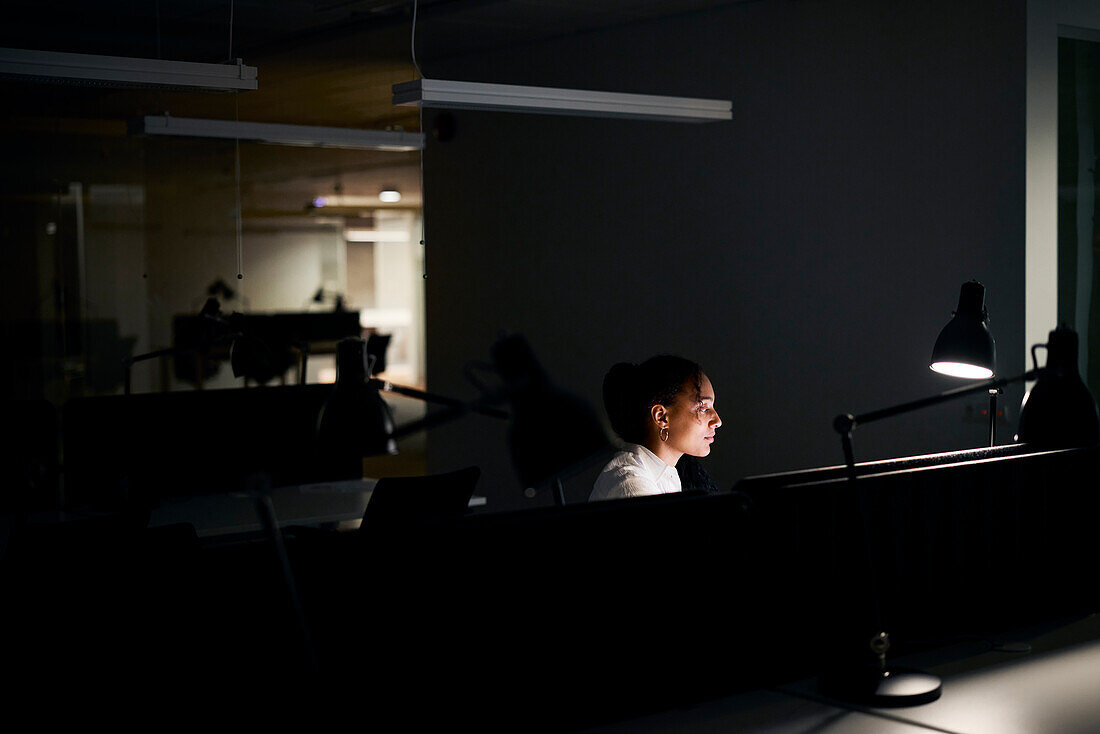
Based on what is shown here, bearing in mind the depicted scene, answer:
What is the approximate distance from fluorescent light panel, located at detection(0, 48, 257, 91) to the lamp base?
8.63 ft

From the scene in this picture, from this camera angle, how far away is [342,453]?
6.18 feet

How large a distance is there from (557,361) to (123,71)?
10.8 ft

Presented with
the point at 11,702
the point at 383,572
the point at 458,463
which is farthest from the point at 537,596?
the point at 458,463

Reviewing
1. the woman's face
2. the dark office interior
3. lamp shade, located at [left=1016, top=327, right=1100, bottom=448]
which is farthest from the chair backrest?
lamp shade, located at [left=1016, top=327, right=1100, bottom=448]

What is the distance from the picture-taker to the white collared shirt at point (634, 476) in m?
2.98

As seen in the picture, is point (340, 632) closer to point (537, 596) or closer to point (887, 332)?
point (537, 596)

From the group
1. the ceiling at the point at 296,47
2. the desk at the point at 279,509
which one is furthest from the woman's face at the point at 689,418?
the ceiling at the point at 296,47

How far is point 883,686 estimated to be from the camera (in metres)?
2.20

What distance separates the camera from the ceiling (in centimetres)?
552

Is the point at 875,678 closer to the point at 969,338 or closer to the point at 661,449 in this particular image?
the point at 969,338

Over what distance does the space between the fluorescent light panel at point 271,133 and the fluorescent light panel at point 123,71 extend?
1053mm

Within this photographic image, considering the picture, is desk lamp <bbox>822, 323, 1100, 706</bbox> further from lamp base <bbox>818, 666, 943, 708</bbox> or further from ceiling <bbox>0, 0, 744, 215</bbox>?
ceiling <bbox>0, 0, 744, 215</bbox>

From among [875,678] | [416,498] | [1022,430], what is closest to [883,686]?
[875,678]

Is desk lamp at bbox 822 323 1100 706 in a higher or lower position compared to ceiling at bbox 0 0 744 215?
lower
